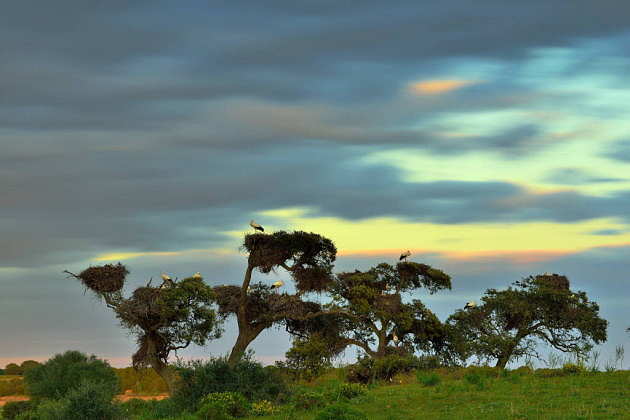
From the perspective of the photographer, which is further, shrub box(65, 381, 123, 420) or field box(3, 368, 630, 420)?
shrub box(65, 381, 123, 420)

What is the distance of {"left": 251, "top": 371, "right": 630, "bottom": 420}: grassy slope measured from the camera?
2184 cm

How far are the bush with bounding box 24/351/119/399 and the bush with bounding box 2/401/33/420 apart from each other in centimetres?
66

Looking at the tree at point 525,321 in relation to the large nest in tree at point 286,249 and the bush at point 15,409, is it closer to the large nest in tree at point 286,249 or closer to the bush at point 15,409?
the large nest in tree at point 286,249

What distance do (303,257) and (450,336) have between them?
10.6 meters

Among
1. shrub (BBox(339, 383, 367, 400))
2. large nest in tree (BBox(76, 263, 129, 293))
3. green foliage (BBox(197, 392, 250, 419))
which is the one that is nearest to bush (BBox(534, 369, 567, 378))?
shrub (BBox(339, 383, 367, 400))

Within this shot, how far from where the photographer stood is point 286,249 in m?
47.2

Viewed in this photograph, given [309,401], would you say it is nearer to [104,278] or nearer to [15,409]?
[104,278]

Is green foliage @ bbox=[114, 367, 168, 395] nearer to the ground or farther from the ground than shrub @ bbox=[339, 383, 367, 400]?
farther from the ground

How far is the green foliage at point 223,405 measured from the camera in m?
25.1

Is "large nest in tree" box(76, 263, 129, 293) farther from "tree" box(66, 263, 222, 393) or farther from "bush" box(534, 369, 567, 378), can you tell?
"bush" box(534, 369, 567, 378)

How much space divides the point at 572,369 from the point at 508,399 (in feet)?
Answer: 21.0

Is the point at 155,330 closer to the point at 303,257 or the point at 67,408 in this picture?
the point at 303,257

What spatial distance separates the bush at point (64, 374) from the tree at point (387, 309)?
13.9 meters

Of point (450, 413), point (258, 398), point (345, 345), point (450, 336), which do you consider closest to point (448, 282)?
point (450, 336)
